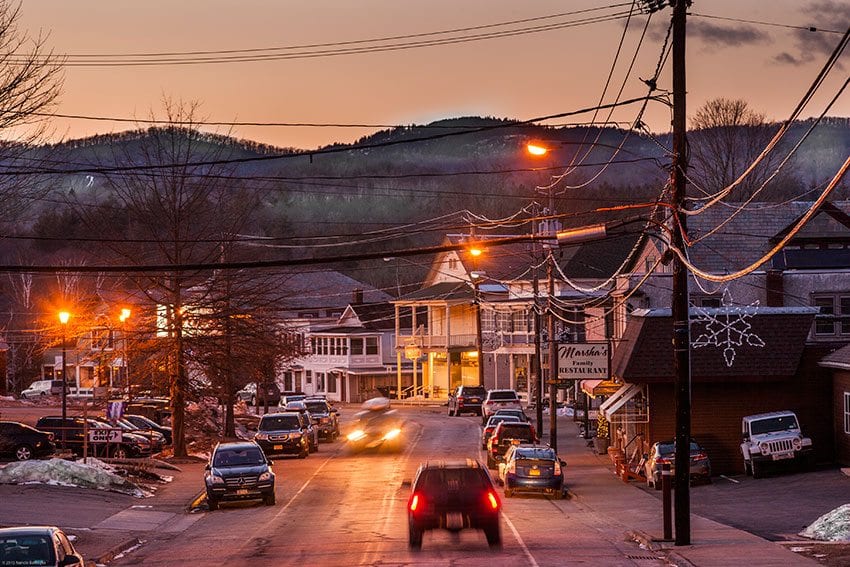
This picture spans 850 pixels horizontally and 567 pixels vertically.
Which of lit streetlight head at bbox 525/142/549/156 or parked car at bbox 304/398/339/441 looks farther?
parked car at bbox 304/398/339/441

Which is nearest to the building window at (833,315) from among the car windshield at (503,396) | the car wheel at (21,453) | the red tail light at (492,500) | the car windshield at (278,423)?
the car windshield at (503,396)

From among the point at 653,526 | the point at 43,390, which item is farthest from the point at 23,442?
the point at 43,390

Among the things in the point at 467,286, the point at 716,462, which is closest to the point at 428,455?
the point at 716,462

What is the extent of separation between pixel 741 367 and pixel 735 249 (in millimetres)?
17185

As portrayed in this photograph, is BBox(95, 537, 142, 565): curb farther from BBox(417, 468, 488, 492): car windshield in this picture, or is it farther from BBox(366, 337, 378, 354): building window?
BBox(366, 337, 378, 354): building window

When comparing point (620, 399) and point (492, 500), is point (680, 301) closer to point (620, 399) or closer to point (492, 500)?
point (492, 500)

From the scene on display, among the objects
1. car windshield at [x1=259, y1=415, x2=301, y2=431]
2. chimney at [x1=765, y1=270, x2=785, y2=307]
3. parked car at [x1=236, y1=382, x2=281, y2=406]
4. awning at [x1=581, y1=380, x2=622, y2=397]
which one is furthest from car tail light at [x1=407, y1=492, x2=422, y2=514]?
parked car at [x1=236, y1=382, x2=281, y2=406]

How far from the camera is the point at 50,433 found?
161 ft

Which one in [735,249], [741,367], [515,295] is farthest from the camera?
[515,295]

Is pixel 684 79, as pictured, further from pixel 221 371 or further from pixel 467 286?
pixel 467 286

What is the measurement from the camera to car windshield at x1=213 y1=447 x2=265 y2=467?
35.5 meters

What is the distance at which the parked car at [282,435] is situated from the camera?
168 ft

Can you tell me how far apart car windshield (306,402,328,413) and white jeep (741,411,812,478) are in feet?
93.2

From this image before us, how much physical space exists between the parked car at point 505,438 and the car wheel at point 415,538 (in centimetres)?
Answer: 2192
